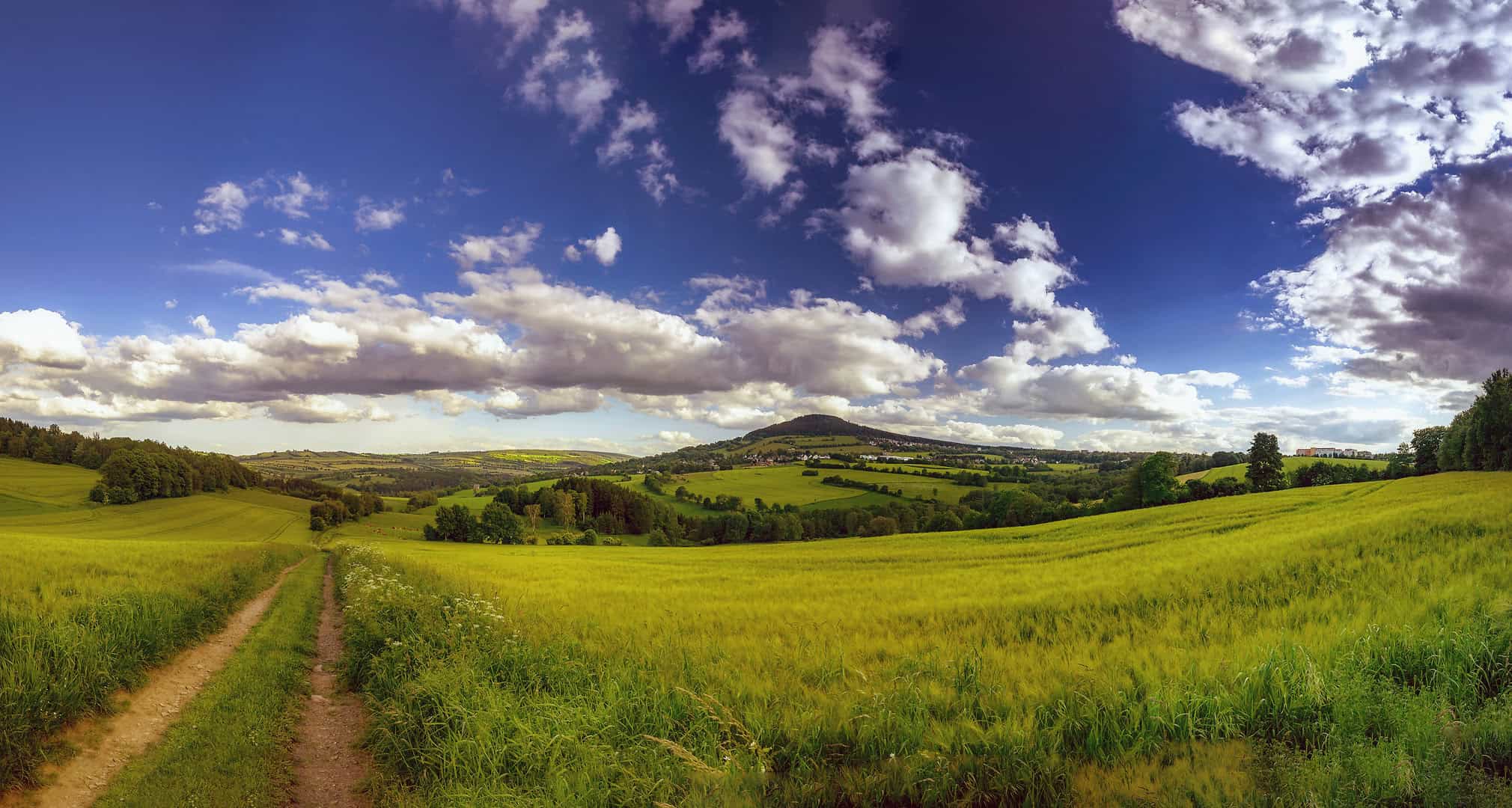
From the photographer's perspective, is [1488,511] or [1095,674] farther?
[1488,511]

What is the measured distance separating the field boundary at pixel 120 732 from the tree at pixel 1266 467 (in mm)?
87004

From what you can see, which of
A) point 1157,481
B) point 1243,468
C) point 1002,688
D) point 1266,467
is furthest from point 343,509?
point 1243,468

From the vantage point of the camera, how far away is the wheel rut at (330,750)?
18.9ft

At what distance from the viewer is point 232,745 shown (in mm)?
6559

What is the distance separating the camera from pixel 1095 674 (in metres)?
5.03

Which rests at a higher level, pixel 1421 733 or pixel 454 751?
pixel 1421 733

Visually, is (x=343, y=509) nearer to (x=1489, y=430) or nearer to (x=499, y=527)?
(x=499, y=527)

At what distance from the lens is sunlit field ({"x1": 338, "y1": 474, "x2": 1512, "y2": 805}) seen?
352 centimetres

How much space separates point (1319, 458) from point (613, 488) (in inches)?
4731

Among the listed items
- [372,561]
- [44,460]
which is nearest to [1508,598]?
[372,561]

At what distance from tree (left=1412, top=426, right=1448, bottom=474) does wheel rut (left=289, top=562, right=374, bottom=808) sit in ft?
322

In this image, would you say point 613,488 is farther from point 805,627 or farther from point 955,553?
point 805,627

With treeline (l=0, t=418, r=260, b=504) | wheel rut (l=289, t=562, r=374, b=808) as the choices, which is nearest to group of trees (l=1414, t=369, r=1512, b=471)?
wheel rut (l=289, t=562, r=374, b=808)

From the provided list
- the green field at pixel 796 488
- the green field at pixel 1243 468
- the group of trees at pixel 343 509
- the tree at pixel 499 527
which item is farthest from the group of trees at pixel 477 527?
the green field at pixel 1243 468
